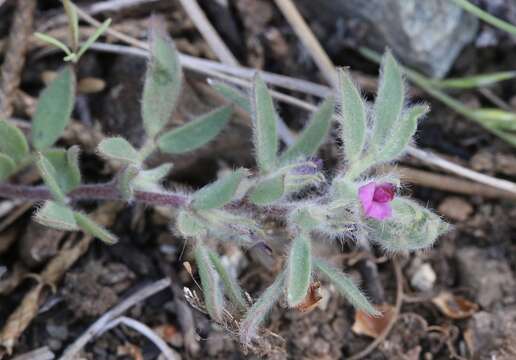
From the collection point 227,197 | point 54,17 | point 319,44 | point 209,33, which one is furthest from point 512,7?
point 54,17

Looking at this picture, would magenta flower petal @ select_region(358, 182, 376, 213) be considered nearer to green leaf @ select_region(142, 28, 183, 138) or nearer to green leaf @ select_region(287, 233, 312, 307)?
green leaf @ select_region(287, 233, 312, 307)

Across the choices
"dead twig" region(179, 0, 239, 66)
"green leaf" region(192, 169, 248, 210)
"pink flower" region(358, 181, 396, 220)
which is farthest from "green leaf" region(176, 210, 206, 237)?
"dead twig" region(179, 0, 239, 66)

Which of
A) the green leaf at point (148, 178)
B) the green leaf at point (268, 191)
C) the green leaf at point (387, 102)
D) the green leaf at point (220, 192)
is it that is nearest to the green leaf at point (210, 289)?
the green leaf at point (220, 192)

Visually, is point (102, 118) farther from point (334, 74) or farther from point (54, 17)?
point (334, 74)

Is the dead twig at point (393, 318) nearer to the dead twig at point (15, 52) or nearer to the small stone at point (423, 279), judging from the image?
the small stone at point (423, 279)

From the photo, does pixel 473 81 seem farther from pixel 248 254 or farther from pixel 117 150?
pixel 117 150
